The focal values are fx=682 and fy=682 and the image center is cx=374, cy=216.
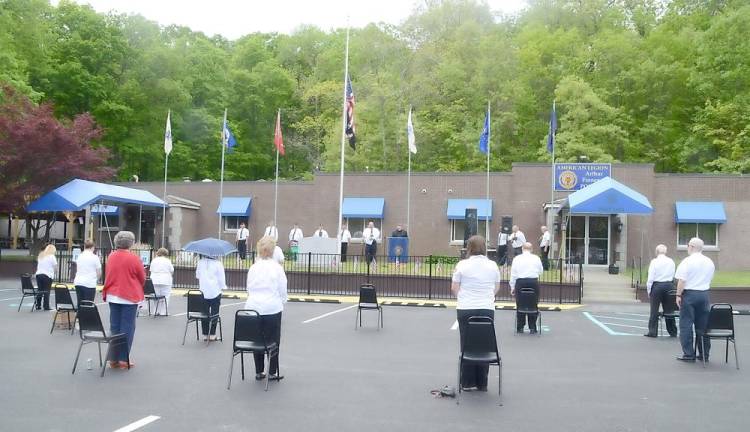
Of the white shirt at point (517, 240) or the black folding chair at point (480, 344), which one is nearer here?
the black folding chair at point (480, 344)

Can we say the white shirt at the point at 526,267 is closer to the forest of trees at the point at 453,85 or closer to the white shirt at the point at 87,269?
the white shirt at the point at 87,269

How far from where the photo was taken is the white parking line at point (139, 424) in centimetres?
652

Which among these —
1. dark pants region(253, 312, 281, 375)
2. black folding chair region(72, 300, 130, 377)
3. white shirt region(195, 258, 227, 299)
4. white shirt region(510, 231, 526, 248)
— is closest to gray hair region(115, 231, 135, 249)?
black folding chair region(72, 300, 130, 377)

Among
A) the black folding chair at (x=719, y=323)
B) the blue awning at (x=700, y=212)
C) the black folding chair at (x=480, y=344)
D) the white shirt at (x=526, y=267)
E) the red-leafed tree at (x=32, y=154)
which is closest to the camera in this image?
the black folding chair at (x=480, y=344)

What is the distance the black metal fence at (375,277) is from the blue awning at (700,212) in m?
10.2

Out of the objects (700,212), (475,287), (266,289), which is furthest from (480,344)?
(700,212)

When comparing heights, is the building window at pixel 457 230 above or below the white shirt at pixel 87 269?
above

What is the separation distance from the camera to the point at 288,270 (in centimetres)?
2267

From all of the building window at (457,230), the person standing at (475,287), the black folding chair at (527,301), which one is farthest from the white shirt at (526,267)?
the building window at (457,230)

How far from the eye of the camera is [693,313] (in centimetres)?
1056

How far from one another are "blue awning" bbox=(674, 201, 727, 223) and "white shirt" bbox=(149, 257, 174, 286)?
23.3 m

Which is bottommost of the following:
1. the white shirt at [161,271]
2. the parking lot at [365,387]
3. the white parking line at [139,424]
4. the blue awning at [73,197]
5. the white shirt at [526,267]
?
the white parking line at [139,424]

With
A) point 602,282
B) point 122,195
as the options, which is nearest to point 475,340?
point 602,282

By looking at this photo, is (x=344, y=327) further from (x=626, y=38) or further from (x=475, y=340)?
(x=626, y=38)
